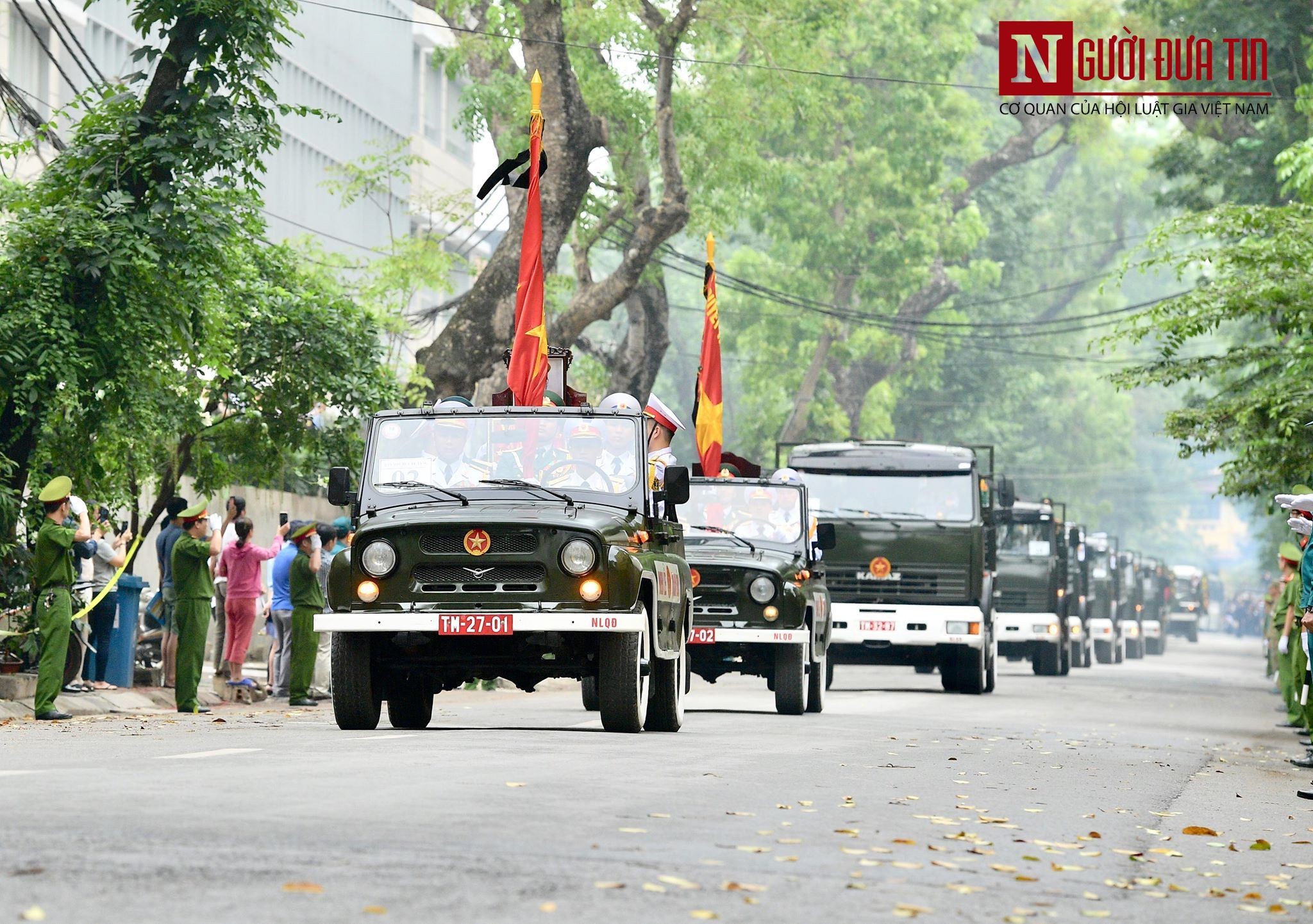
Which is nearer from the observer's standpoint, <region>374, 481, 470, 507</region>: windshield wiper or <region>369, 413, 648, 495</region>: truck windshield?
<region>374, 481, 470, 507</region>: windshield wiper

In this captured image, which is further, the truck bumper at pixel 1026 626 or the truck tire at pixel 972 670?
the truck bumper at pixel 1026 626

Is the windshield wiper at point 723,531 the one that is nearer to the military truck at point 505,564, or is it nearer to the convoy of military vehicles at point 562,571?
the convoy of military vehicles at point 562,571

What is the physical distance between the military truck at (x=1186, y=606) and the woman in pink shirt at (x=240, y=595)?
245ft

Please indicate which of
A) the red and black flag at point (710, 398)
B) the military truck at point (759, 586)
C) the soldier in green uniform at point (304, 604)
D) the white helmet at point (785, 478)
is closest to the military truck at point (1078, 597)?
the red and black flag at point (710, 398)

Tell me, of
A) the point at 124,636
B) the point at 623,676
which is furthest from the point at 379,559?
the point at 124,636

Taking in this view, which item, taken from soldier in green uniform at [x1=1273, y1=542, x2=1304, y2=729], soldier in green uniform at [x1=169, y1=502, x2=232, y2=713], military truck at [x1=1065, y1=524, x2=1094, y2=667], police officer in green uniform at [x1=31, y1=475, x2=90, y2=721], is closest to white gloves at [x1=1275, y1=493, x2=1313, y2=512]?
soldier in green uniform at [x1=1273, y1=542, x2=1304, y2=729]

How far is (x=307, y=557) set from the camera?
21.1 meters

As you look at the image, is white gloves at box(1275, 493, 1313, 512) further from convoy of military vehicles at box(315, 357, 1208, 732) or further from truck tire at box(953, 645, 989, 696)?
truck tire at box(953, 645, 989, 696)

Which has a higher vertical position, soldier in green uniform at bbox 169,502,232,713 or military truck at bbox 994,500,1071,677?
military truck at bbox 994,500,1071,677

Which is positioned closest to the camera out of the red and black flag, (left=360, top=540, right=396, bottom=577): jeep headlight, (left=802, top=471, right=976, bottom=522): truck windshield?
(left=360, top=540, right=396, bottom=577): jeep headlight

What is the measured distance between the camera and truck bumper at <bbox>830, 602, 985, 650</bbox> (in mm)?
26750

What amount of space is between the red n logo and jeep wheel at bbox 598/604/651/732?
1506 inches

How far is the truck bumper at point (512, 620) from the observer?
1427cm

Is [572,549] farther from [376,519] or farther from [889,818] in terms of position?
[889,818]
